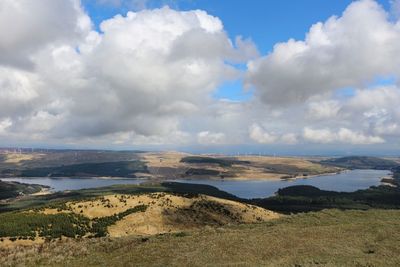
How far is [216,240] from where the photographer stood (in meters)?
42.4

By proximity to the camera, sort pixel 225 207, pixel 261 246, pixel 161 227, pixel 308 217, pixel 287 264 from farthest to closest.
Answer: pixel 225 207, pixel 161 227, pixel 308 217, pixel 261 246, pixel 287 264

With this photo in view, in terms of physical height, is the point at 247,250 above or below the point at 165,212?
above

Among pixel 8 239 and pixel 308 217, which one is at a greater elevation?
pixel 308 217

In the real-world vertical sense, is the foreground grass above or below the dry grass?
above

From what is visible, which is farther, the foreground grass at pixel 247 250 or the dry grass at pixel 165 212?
the dry grass at pixel 165 212

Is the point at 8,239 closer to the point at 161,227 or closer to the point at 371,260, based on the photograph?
the point at 161,227

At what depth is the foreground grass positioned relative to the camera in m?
33.8

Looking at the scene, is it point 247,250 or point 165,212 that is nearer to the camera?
point 247,250

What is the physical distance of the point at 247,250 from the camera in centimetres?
3722

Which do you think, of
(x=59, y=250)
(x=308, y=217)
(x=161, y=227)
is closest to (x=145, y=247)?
(x=59, y=250)

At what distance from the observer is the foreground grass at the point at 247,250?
33.8m

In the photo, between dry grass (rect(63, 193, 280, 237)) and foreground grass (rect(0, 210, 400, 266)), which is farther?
dry grass (rect(63, 193, 280, 237))

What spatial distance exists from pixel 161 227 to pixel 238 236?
4608 centimetres

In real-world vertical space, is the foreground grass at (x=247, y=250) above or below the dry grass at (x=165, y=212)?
above
